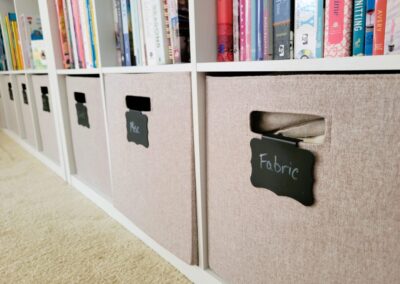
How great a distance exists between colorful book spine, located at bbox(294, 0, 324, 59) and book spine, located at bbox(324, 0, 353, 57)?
1 cm

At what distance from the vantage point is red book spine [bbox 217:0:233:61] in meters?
0.57

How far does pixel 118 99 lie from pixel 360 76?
614mm

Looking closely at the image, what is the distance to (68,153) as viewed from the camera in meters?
1.25

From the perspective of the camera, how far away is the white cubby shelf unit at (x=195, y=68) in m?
0.40

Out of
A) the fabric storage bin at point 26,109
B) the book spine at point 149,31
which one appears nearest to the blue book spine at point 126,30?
the book spine at point 149,31

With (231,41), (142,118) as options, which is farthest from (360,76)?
(142,118)

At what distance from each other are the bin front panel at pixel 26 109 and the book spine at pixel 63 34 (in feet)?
1.71

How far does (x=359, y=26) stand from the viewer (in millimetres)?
418

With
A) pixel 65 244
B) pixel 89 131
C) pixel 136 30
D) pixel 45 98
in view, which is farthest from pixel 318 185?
pixel 45 98

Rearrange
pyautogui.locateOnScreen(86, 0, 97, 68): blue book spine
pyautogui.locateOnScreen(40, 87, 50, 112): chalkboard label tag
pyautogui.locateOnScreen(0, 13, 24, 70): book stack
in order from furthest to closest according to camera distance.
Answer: pyautogui.locateOnScreen(0, 13, 24, 70): book stack < pyautogui.locateOnScreen(40, 87, 50, 112): chalkboard label tag < pyautogui.locateOnScreen(86, 0, 97, 68): blue book spine

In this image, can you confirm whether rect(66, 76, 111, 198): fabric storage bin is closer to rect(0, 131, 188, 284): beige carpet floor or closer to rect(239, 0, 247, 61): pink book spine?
rect(0, 131, 188, 284): beige carpet floor

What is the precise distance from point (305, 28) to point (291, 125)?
0.50 feet

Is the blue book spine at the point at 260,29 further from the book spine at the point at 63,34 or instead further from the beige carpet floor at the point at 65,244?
the book spine at the point at 63,34

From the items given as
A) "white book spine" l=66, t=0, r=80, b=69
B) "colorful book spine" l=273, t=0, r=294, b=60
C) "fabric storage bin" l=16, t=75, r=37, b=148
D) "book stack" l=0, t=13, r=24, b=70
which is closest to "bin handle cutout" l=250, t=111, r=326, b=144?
"colorful book spine" l=273, t=0, r=294, b=60
